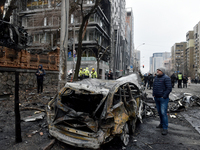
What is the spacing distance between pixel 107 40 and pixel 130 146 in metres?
40.5

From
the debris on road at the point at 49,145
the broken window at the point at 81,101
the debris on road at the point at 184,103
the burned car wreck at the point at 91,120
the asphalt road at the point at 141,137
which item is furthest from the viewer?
the debris on road at the point at 184,103

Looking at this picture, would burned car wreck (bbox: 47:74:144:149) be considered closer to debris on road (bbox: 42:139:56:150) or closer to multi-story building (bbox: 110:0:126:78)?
debris on road (bbox: 42:139:56:150)

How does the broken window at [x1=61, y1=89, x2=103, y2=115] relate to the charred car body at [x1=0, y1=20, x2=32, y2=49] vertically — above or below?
below

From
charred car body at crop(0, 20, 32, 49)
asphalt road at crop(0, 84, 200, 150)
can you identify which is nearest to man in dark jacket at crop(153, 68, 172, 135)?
asphalt road at crop(0, 84, 200, 150)

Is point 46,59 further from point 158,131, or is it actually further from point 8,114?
point 158,131

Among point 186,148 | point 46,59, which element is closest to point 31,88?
point 46,59

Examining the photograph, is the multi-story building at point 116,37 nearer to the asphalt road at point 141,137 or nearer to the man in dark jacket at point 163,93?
the asphalt road at point 141,137

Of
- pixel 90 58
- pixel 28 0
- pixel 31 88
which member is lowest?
pixel 31 88

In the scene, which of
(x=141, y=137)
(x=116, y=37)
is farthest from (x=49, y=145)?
(x=116, y=37)

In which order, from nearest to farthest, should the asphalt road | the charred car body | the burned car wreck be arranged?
1. the burned car wreck
2. the asphalt road
3. the charred car body

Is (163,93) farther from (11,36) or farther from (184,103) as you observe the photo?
(11,36)

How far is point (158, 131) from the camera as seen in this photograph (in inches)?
181

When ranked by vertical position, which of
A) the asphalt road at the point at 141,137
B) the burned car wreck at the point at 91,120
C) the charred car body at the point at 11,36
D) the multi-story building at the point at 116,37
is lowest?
the asphalt road at the point at 141,137

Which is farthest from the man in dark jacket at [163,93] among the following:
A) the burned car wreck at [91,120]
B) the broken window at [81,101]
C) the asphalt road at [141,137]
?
the broken window at [81,101]
